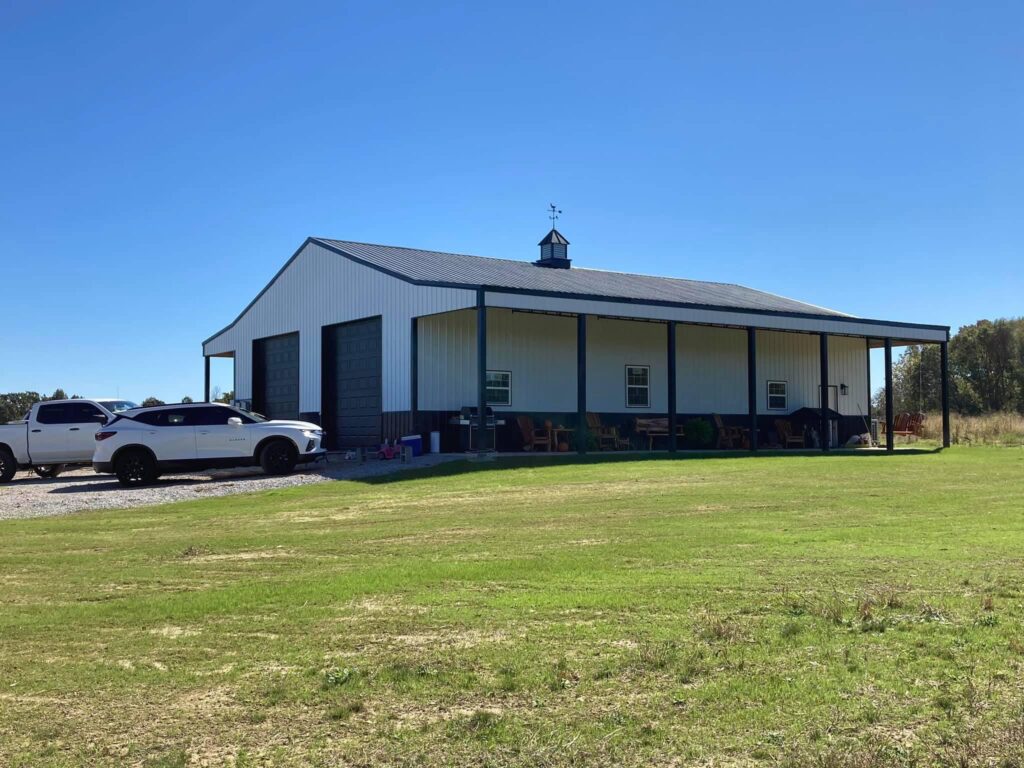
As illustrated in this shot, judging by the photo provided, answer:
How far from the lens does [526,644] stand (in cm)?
626

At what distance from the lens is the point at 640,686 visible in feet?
17.8

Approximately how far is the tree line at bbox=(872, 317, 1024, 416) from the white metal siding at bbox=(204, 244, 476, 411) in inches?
1511

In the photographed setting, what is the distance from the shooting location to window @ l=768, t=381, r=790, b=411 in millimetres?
33844

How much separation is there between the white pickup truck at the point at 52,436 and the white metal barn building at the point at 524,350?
7.45 metres

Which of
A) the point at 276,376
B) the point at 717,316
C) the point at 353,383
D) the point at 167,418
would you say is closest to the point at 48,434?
the point at 167,418

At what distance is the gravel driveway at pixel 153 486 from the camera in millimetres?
16438

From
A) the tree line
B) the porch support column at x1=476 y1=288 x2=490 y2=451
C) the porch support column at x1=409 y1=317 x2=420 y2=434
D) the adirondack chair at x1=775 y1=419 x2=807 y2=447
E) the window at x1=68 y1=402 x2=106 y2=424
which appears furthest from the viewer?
the tree line

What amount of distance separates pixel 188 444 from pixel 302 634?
14333mm

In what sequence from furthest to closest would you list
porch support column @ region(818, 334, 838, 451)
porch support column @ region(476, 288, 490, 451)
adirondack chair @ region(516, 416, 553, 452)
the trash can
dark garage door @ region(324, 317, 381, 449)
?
porch support column @ region(818, 334, 838, 451) → dark garage door @ region(324, 317, 381, 449) → adirondack chair @ region(516, 416, 553, 452) → the trash can → porch support column @ region(476, 288, 490, 451)

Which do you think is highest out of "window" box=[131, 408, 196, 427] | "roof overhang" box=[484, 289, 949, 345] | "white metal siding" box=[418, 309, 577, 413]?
"roof overhang" box=[484, 289, 949, 345]

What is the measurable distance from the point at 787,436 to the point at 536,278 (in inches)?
412

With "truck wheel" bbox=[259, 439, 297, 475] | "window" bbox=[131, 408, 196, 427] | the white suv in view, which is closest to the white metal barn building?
"truck wheel" bbox=[259, 439, 297, 475]

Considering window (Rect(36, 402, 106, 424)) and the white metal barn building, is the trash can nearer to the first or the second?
the white metal barn building

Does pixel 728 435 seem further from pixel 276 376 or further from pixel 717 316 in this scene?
pixel 276 376
